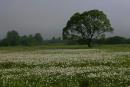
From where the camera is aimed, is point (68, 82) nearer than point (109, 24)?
Yes

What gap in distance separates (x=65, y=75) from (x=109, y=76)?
7.71ft

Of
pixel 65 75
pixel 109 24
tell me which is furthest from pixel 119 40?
pixel 65 75

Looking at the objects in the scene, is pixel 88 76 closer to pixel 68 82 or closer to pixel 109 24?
pixel 68 82

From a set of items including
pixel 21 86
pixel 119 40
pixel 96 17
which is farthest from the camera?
pixel 119 40

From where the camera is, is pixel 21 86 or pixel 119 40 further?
pixel 119 40

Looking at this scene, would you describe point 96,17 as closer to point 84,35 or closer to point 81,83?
point 84,35

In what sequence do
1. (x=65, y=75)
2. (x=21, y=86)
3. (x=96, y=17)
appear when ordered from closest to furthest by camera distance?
(x=21, y=86) < (x=65, y=75) < (x=96, y=17)

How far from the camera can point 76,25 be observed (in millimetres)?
107250

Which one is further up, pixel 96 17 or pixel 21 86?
pixel 96 17

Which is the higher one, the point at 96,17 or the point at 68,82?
the point at 96,17

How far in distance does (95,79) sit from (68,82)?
5.19 feet

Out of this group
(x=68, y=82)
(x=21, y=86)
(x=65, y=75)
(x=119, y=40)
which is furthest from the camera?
(x=119, y=40)

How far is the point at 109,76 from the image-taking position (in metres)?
19.2

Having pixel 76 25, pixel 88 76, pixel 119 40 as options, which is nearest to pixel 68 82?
pixel 88 76
